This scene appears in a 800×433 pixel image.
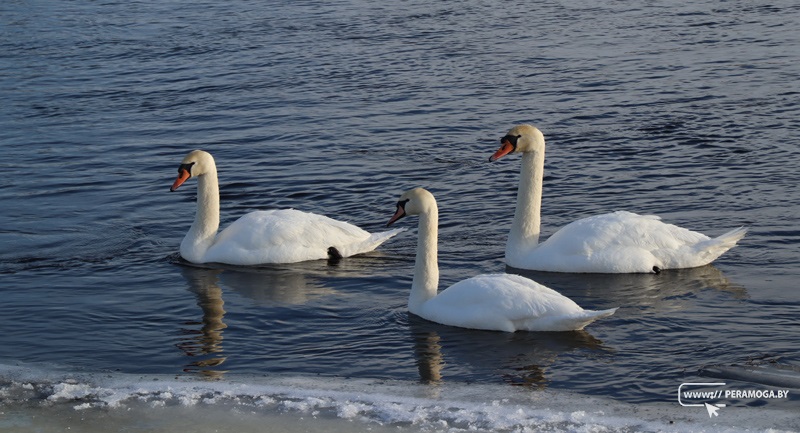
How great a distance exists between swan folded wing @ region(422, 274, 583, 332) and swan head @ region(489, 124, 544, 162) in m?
1.99

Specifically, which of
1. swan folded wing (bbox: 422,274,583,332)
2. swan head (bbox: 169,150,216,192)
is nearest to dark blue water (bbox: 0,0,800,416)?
swan folded wing (bbox: 422,274,583,332)

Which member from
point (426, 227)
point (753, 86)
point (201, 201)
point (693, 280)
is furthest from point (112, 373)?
point (753, 86)

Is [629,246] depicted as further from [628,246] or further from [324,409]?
[324,409]

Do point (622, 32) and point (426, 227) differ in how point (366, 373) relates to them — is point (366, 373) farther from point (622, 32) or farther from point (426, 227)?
point (622, 32)

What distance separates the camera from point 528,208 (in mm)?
11070

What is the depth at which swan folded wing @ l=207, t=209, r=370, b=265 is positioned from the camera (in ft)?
37.0

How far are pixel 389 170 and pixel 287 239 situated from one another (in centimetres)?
316

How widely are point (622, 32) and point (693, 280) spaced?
→ 1160 centimetres

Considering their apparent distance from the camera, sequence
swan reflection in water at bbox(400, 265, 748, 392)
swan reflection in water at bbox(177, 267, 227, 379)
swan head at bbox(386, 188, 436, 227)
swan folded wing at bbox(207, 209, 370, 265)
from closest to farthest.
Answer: swan reflection in water at bbox(400, 265, 748, 392), swan reflection in water at bbox(177, 267, 227, 379), swan head at bbox(386, 188, 436, 227), swan folded wing at bbox(207, 209, 370, 265)

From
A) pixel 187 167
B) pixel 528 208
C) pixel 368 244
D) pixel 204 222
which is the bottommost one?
pixel 368 244

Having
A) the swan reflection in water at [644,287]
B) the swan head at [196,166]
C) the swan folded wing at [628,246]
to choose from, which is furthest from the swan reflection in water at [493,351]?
the swan head at [196,166]

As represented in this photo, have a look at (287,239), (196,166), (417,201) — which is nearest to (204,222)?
(196,166)

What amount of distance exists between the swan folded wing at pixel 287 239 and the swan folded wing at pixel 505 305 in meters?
2.16

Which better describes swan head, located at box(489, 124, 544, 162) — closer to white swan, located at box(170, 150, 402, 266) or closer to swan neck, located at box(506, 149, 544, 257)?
swan neck, located at box(506, 149, 544, 257)
